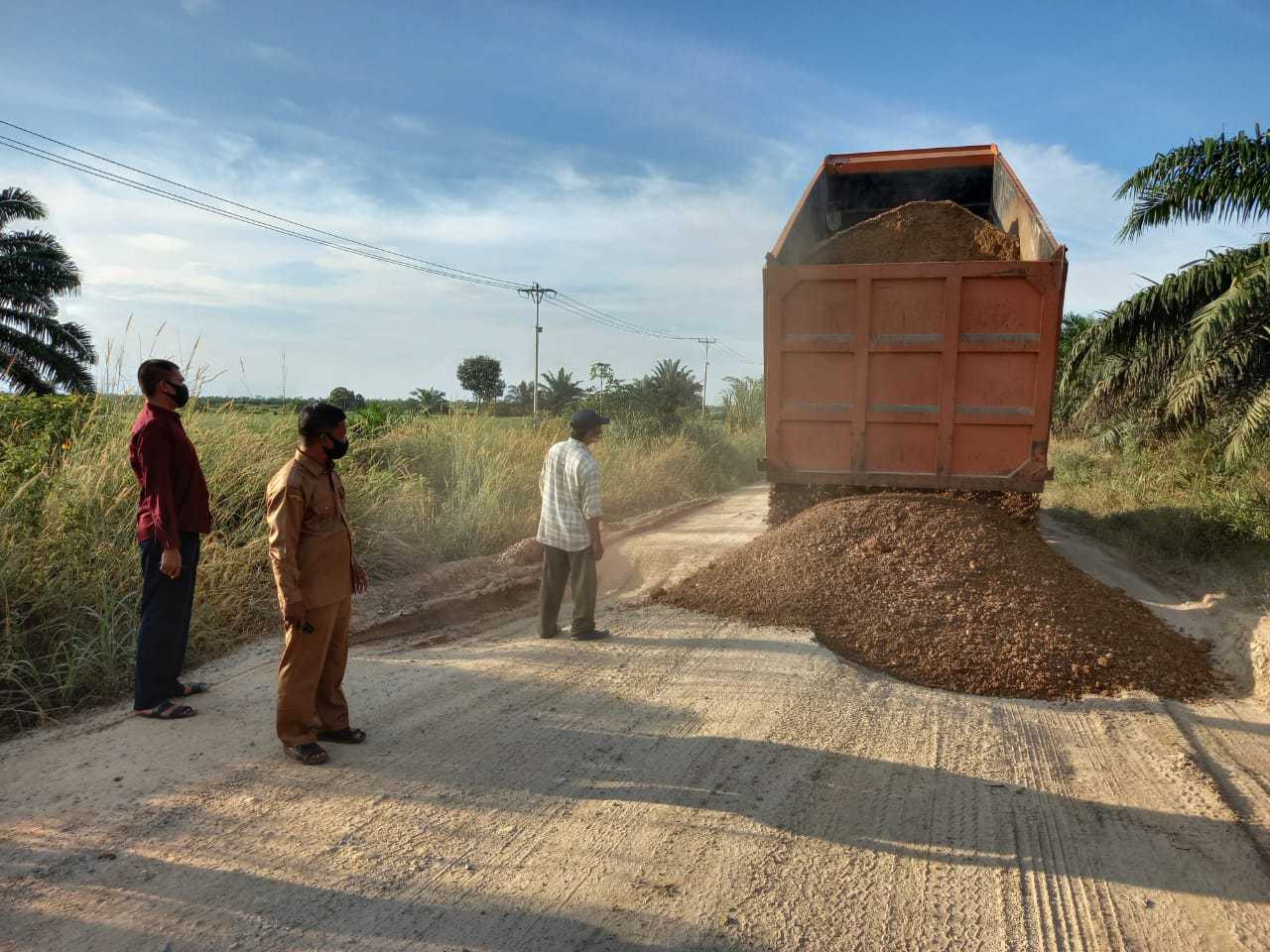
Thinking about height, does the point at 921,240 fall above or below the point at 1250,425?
above

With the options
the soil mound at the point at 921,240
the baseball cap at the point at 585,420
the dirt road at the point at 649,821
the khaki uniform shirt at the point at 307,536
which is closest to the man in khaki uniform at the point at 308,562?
the khaki uniform shirt at the point at 307,536

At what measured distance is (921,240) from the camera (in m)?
7.93

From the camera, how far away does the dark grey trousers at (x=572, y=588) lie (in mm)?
5746

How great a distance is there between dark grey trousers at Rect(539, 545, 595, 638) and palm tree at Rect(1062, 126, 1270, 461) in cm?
826

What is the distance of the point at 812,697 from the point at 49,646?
4370mm

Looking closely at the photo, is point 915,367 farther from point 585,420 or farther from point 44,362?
point 44,362

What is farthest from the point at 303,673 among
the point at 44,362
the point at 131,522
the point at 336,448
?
the point at 44,362

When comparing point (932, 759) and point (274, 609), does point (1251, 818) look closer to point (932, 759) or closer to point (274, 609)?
point (932, 759)

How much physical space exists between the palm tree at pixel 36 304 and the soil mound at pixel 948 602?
19.5m

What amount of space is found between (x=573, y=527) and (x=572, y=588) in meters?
0.42

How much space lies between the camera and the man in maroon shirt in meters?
4.16

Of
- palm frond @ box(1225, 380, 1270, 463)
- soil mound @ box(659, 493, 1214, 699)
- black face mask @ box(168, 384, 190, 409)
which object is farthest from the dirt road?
palm frond @ box(1225, 380, 1270, 463)

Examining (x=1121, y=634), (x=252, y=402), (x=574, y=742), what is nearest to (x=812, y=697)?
(x=574, y=742)

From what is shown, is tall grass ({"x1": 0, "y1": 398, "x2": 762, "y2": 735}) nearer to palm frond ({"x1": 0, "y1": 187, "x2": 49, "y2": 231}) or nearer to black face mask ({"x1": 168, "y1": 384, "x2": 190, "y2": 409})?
black face mask ({"x1": 168, "y1": 384, "x2": 190, "y2": 409})
